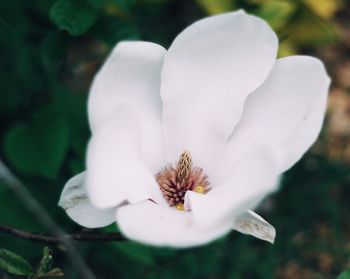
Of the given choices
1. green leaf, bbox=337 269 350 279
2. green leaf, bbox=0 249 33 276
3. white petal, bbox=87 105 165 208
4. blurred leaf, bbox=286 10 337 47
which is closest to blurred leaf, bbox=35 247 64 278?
green leaf, bbox=0 249 33 276

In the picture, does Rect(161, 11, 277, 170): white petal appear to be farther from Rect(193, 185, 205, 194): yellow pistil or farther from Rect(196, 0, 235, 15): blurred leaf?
Rect(196, 0, 235, 15): blurred leaf

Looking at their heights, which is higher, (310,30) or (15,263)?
(15,263)

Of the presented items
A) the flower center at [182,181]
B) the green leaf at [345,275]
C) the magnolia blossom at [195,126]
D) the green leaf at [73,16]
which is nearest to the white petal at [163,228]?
the magnolia blossom at [195,126]

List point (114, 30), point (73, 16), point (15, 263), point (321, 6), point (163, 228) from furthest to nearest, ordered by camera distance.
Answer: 1. point (321, 6)
2. point (114, 30)
3. point (73, 16)
4. point (15, 263)
5. point (163, 228)

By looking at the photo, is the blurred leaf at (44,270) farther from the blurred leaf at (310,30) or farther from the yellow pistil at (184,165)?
the blurred leaf at (310,30)

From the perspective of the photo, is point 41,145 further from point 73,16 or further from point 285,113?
Answer: point 285,113

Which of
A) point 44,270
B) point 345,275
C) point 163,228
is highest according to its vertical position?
point 163,228

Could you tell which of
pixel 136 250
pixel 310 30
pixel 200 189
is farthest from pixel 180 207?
pixel 310 30
